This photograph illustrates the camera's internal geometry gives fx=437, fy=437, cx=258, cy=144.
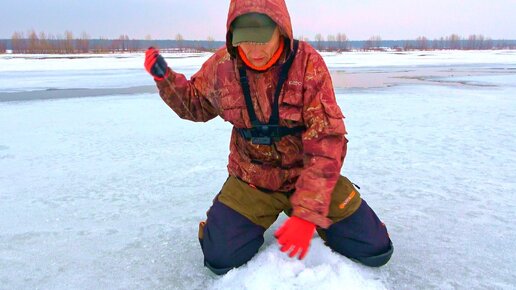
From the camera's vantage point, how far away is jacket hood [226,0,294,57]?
5.12 feet

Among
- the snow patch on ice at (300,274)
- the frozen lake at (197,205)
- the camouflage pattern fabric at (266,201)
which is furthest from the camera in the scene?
the camouflage pattern fabric at (266,201)

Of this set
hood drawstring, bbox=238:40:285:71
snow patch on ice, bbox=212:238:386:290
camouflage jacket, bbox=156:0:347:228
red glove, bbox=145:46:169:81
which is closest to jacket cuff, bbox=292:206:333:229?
camouflage jacket, bbox=156:0:347:228

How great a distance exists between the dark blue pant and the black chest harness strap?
359 mm

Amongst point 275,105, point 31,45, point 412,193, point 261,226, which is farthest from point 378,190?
point 31,45

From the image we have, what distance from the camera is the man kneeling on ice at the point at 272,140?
1592mm

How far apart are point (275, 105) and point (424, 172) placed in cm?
181

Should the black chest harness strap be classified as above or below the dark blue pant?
above

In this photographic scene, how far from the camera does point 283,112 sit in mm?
1749

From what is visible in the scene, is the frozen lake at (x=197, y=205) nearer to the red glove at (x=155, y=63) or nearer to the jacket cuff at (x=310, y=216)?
the jacket cuff at (x=310, y=216)

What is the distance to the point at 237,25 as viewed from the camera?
64.3 inches

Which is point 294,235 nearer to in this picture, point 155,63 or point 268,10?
point 268,10

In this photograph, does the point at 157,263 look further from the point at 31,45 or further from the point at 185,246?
the point at 31,45

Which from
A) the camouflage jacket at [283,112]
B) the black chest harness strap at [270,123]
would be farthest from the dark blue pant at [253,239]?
the black chest harness strap at [270,123]

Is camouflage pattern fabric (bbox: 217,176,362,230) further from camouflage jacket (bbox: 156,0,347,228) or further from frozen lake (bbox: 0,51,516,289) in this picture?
frozen lake (bbox: 0,51,516,289)
